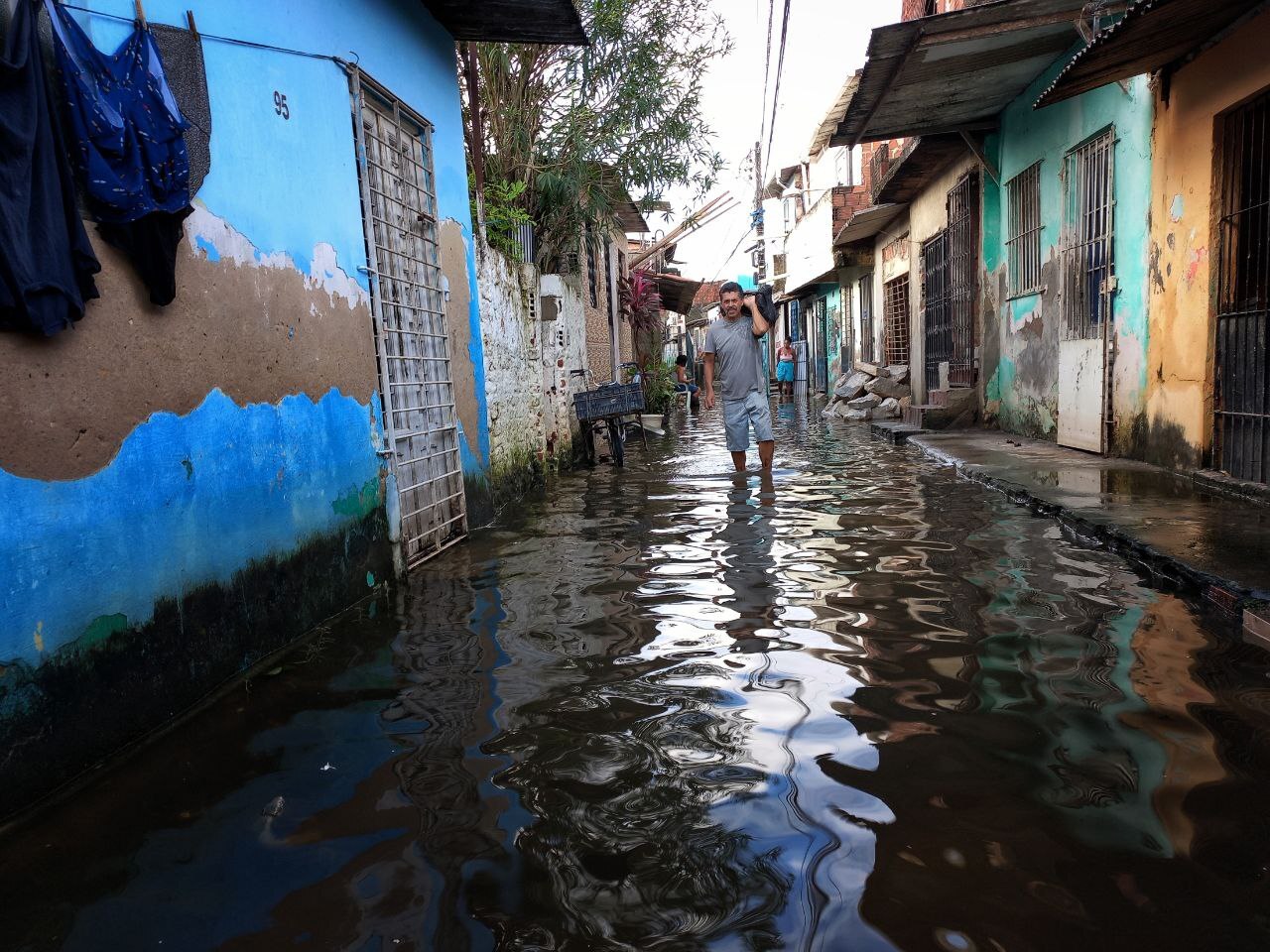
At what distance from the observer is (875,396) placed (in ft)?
57.1

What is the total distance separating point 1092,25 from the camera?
7.50m

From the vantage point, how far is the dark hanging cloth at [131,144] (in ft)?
9.63

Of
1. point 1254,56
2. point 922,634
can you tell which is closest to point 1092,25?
point 1254,56

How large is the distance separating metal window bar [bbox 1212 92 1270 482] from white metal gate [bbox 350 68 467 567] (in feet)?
18.0

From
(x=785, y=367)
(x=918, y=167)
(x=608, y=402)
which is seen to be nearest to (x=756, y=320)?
(x=608, y=402)

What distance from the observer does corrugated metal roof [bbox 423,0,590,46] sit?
261 inches

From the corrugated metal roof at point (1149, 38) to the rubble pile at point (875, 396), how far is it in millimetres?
8705

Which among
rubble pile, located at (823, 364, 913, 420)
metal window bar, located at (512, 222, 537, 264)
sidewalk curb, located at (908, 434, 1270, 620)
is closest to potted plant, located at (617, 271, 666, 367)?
rubble pile, located at (823, 364, 913, 420)

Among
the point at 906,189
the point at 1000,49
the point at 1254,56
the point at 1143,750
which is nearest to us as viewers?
the point at 1143,750

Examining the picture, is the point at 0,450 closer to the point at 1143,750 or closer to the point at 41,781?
the point at 41,781

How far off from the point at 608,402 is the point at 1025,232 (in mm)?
5368

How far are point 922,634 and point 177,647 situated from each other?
2.85m

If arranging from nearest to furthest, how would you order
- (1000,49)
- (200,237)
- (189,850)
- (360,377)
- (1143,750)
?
(189,850)
(1143,750)
(200,237)
(360,377)
(1000,49)

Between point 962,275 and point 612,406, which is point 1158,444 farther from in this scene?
point 962,275
